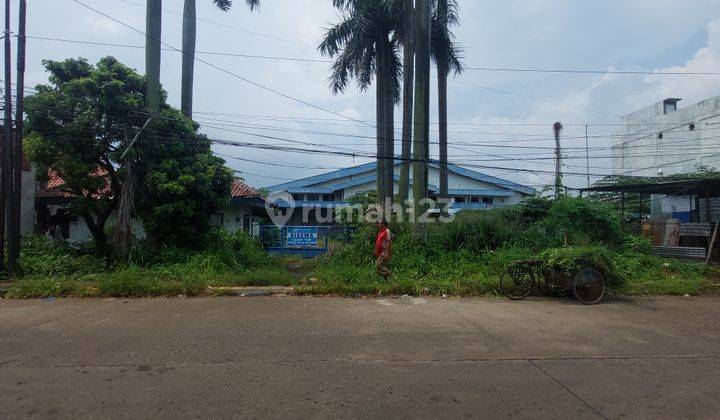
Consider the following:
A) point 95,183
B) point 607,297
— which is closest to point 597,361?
point 607,297

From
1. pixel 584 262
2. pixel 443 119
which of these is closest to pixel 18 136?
pixel 584 262

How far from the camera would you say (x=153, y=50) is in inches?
530

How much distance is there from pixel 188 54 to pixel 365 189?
14523 mm

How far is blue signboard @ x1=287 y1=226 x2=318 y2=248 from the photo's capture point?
17375mm

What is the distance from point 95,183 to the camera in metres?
12.6

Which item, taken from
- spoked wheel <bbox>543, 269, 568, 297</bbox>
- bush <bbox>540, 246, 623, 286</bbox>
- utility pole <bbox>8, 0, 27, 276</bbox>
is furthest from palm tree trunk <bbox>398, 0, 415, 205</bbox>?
utility pole <bbox>8, 0, 27, 276</bbox>

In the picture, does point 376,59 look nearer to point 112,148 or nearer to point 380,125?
point 380,125

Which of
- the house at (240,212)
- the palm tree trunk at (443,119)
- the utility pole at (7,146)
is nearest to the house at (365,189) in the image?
the house at (240,212)

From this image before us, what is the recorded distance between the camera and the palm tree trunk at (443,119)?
20250 millimetres

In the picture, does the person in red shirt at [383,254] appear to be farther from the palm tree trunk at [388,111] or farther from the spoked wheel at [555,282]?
the palm tree trunk at [388,111]

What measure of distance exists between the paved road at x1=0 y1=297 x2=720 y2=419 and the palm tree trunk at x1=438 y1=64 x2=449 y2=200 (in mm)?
12036

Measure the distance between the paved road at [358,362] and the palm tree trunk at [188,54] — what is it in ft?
28.5

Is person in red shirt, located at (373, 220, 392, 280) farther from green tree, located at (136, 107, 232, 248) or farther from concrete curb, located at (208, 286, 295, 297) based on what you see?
green tree, located at (136, 107, 232, 248)

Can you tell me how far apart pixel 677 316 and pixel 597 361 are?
3.93m
